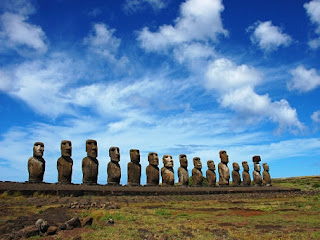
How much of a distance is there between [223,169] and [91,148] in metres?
14.6

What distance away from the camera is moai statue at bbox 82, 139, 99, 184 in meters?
20.3

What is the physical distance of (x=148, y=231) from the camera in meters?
7.06

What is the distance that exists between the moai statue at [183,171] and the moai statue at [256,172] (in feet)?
34.7

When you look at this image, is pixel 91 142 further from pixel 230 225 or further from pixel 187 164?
pixel 230 225

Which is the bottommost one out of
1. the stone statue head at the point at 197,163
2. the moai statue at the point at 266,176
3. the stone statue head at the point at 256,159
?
the moai statue at the point at 266,176

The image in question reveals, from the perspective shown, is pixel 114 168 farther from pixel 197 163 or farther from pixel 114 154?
pixel 197 163

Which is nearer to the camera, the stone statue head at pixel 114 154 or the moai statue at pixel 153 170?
the stone statue head at pixel 114 154

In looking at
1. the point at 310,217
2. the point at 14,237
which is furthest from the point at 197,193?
the point at 14,237

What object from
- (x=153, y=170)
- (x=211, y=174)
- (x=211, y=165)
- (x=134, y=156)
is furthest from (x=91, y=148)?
(x=211, y=165)

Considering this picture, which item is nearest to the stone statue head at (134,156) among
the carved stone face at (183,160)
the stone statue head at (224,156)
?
the carved stone face at (183,160)

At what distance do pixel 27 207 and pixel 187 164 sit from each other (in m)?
18.1

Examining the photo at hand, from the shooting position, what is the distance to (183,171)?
2719cm

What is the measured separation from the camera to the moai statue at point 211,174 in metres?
29.6

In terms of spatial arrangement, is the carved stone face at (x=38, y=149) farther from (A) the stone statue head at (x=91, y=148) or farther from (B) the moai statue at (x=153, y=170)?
(B) the moai statue at (x=153, y=170)
